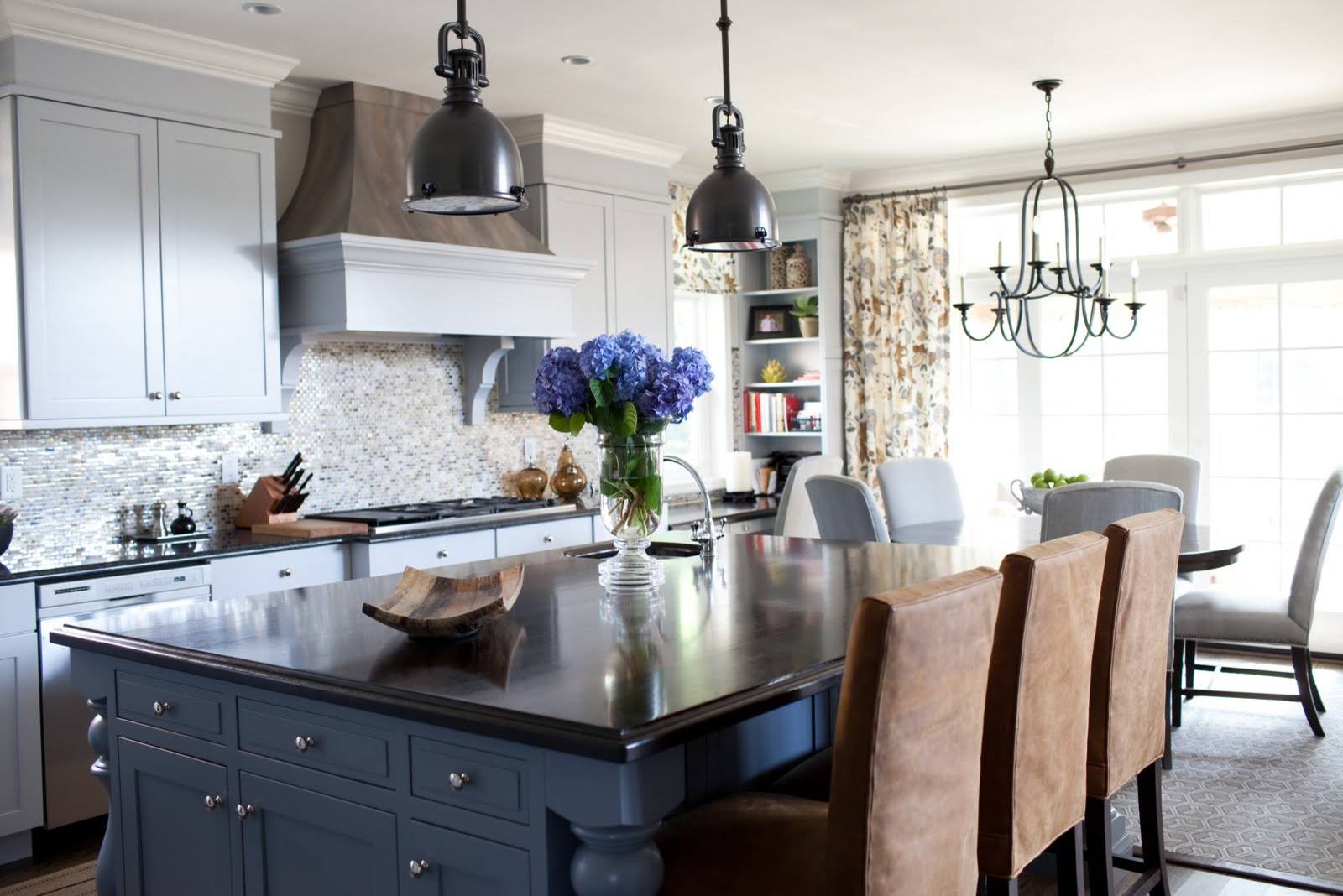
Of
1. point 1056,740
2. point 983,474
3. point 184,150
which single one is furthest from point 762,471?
point 1056,740

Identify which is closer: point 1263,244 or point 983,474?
point 1263,244

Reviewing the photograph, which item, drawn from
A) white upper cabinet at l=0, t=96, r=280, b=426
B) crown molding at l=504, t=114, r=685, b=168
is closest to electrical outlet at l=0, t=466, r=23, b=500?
white upper cabinet at l=0, t=96, r=280, b=426

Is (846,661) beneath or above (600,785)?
above

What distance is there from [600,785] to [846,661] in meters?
0.40

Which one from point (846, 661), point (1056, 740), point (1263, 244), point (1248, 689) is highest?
point (1263, 244)

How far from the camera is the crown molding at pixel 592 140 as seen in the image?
519 cm

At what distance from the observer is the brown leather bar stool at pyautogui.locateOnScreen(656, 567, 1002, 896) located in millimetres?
1697

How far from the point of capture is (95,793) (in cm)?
365

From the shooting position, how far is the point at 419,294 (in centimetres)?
451

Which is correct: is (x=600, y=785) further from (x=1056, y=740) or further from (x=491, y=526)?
(x=491, y=526)

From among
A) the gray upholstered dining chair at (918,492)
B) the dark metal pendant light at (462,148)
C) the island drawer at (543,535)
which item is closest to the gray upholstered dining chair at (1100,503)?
the gray upholstered dining chair at (918,492)

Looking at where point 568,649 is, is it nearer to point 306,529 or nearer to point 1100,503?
point 1100,503

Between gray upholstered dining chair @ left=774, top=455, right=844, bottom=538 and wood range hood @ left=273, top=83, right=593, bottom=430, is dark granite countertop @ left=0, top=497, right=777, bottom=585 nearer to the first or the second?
wood range hood @ left=273, top=83, right=593, bottom=430

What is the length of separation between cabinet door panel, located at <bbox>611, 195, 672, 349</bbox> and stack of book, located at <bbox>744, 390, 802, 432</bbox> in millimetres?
1095
